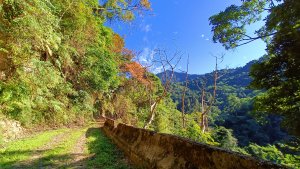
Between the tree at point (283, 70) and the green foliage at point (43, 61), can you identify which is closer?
the tree at point (283, 70)

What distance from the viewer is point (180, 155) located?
15.8 ft

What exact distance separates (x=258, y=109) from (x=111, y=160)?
5.67 metres

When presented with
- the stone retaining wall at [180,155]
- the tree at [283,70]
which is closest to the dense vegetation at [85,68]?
the tree at [283,70]

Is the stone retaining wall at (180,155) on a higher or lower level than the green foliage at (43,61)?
lower

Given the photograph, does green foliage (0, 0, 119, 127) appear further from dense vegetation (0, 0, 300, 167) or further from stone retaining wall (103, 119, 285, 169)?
stone retaining wall (103, 119, 285, 169)

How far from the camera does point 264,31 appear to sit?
1180 cm

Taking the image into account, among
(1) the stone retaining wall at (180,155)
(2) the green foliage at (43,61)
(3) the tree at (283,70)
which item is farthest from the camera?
(2) the green foliage at (43,61)

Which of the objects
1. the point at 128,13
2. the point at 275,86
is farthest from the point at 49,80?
the point at 128,13

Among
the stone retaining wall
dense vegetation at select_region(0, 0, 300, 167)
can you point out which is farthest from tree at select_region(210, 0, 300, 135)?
the stone retaining wall

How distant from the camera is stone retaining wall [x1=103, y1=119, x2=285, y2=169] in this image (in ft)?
10.5

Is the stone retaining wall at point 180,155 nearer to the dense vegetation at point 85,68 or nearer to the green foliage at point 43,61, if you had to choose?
the dense vegetation at point 85,68

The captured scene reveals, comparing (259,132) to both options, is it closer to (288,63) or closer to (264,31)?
(264,31)

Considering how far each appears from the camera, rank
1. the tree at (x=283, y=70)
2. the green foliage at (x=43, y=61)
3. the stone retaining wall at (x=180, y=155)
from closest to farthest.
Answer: the stone retaining wall at (x=180, y=155) < the tree at (x=283, y=70) < the green foliage at (x=43, y=61)

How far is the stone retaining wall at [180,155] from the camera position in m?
3.21
